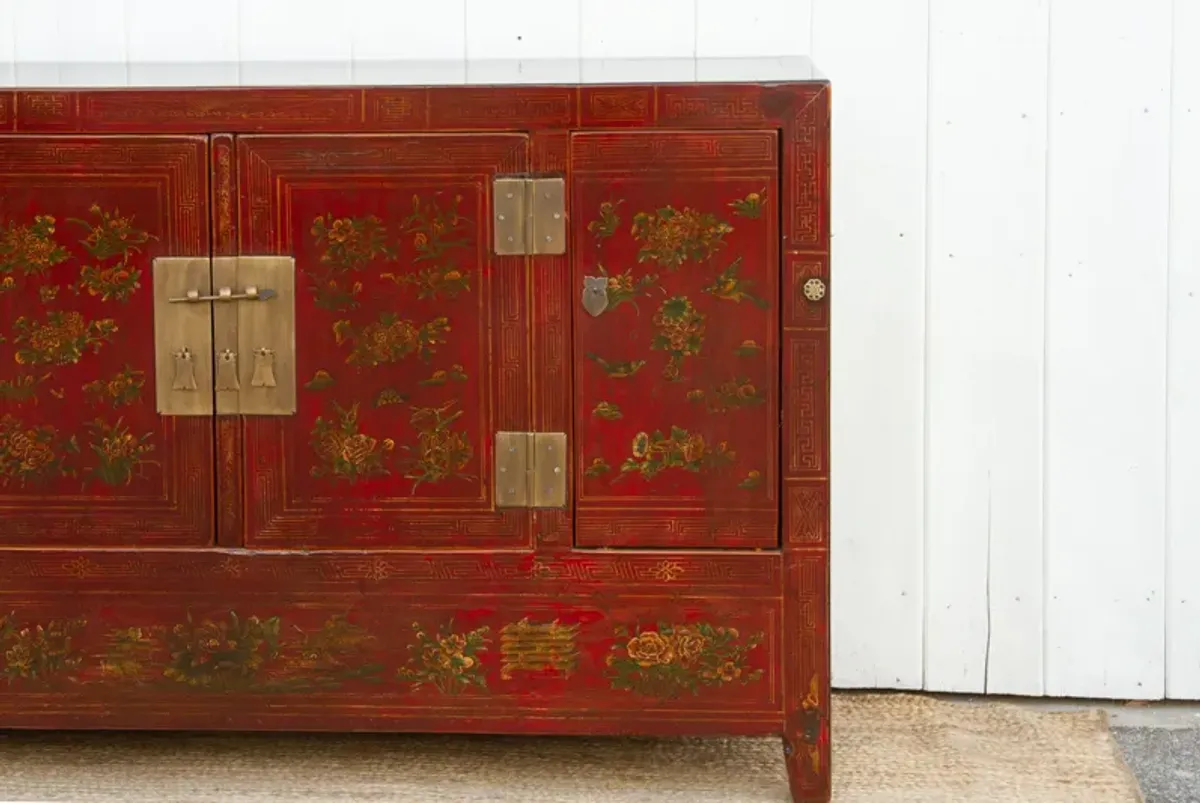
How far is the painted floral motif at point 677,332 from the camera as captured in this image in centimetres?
243

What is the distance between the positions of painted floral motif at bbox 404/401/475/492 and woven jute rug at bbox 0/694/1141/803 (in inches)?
23.1

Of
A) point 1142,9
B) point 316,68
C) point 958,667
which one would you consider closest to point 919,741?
point 958,667

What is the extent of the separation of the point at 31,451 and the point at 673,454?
1119mm

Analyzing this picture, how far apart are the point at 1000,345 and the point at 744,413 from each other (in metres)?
0.86

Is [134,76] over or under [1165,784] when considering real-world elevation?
over

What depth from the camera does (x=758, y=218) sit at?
94.9 inches

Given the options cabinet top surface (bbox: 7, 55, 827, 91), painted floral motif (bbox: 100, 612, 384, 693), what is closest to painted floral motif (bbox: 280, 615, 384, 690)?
painted floral motif (bbox: 100, 612, 384, 693)

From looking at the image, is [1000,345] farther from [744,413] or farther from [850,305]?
[744,413]

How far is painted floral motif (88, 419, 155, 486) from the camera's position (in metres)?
2.48

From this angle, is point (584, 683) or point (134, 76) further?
point (134, 76)

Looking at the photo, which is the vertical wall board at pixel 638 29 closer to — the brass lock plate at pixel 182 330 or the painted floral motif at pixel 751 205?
the painted floral motif at pixel 751 205

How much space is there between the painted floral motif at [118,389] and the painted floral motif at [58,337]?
57 mm

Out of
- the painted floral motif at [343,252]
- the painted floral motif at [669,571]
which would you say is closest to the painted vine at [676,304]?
the painted floral motif at [669,571]

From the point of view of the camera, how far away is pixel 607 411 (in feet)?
8.03
